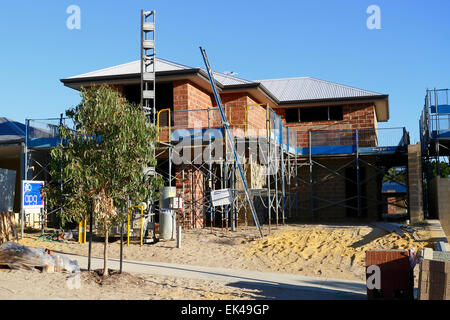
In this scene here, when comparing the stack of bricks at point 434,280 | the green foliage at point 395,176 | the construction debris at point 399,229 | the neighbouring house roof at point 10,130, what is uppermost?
the neighbouring house roof at point 10,130

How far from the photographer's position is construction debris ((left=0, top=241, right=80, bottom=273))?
1070 centimetres

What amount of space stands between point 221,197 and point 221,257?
3.03m

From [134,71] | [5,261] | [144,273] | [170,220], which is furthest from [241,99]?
[5,261]

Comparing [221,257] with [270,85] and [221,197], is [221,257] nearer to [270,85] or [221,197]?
[221,197]

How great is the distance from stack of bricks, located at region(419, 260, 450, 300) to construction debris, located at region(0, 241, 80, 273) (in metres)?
6.78

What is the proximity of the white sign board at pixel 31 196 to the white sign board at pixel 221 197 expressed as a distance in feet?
17.8

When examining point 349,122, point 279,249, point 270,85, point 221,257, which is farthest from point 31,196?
point 270,85

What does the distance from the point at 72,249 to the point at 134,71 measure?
915 centimetres

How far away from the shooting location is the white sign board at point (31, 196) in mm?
16219

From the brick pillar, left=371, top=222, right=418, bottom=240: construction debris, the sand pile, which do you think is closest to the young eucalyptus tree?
the sand pile

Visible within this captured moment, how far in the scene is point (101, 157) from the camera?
10.5m

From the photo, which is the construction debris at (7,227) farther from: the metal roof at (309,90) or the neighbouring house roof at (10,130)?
the metal roof at (309,90)

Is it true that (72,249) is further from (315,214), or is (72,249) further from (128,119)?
(315,214)

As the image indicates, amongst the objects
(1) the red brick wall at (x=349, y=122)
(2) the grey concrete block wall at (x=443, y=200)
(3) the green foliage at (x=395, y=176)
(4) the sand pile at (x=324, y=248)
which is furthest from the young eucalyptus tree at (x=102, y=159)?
(3) the green foliage at (x=395, y=176)
